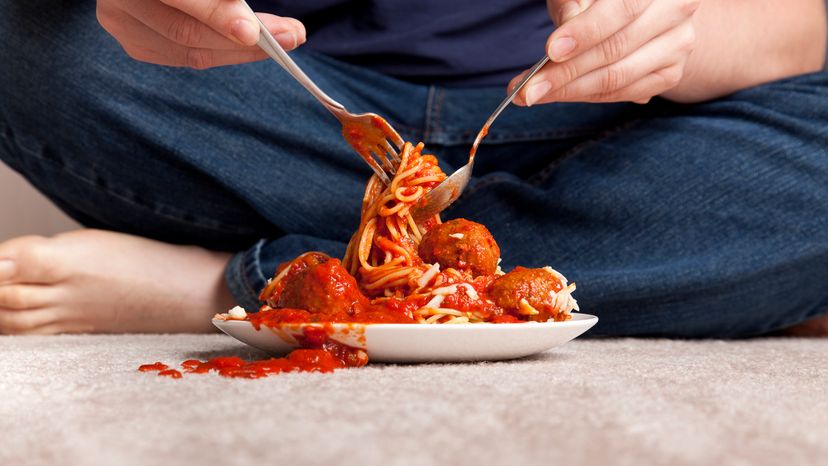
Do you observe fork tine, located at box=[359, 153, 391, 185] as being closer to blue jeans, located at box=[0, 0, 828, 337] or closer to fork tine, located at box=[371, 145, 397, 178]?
fork tine, located at box=[371, 145, 397, 178]

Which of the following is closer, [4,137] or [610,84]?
[610,84]

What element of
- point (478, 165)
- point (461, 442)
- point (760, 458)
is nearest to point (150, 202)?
point (478, 165)

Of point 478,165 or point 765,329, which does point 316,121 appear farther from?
point 765,329

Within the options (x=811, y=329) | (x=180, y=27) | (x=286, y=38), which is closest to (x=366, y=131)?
(x=286, y=38)

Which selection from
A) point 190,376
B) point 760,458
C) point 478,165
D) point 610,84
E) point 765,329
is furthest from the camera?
point 478,165

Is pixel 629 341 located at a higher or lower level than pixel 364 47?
lower

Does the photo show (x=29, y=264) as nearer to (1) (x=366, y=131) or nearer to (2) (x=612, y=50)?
(1) (x=366, y=131)

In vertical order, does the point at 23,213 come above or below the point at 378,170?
above
